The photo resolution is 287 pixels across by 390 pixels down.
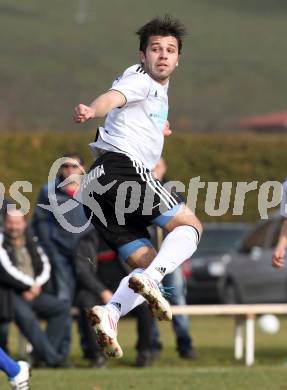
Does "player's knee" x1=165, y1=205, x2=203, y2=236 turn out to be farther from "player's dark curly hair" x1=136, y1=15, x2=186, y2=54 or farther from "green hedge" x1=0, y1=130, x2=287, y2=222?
"green hedge" x1=0, y1=130, x2=287, y2=222

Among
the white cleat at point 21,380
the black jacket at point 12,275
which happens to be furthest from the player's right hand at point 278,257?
the black jacket at point 12,275

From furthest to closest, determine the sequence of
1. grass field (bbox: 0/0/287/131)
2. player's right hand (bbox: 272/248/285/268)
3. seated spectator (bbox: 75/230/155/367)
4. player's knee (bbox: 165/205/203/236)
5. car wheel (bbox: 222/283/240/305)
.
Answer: grass field (bbox: 0/0/287/131)
car wheel (bbox: 222/283/240/305)
seated spectator (bbox: 75/230/155/367)
player's right hand (bbox: 272/248/285/268)
player's knee (bbox: 165/205/203/236)

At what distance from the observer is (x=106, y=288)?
14.0m

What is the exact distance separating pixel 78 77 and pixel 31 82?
2.95m

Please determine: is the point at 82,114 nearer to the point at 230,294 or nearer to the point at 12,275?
the point at 12,275

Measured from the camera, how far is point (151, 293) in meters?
7.67

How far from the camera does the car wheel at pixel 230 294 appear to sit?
21.2 meters

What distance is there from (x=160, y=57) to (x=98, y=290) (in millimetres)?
5797

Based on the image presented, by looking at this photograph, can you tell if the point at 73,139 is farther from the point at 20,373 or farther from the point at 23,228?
the point at 20,373

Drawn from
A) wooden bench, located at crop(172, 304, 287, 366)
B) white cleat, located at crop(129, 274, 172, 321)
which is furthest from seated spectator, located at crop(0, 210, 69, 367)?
white cleat, located at crop(129, 274, 172, 321)

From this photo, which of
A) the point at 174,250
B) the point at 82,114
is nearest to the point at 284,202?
the point at 174,250

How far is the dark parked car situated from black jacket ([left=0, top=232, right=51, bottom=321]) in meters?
7.43

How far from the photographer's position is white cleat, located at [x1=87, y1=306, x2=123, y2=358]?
7.94 metres

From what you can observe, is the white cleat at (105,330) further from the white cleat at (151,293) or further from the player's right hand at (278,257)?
the player's right hand at (278,257)
